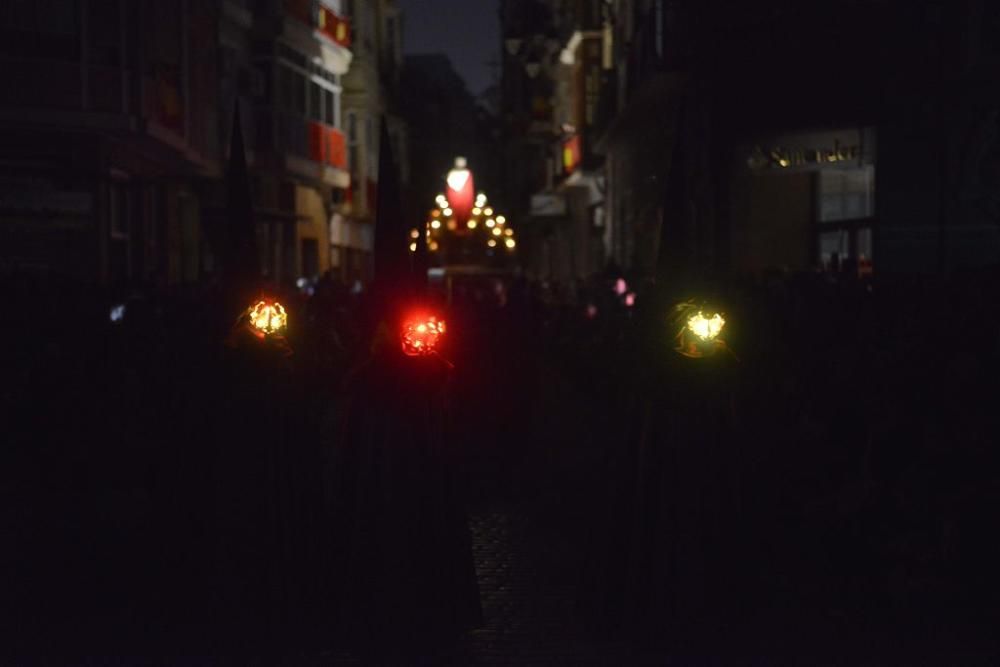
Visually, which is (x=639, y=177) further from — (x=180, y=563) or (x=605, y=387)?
(x=180, y=563)

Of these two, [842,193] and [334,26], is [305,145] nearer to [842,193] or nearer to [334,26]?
[334,26]

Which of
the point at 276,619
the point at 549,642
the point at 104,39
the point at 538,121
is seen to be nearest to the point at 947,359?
the point at 549,642

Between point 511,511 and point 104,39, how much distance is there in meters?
13.9

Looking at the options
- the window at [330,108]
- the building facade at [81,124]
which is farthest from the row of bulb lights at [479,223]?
the building facade at [81,124]

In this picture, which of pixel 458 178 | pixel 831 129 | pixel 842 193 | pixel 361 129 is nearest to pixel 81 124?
pixel 458 178

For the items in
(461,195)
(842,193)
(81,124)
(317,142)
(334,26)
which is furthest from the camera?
(334,26)

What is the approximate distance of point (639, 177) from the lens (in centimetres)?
2845

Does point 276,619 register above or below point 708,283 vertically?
below

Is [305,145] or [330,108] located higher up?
[330,108]

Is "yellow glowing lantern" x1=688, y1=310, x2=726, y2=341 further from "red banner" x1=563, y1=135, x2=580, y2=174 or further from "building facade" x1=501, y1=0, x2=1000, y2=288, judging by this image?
"red banner" x1=563, y1=135, x2=580, y2=174

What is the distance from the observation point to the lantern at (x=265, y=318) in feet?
23.9

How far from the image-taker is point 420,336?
7.19 m

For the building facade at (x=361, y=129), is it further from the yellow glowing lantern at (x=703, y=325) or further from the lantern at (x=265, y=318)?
the yellow glowing lantern at (x=703, y=325)

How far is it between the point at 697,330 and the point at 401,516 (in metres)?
1.87
